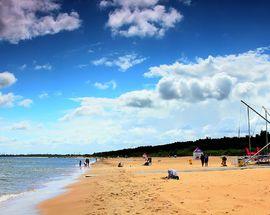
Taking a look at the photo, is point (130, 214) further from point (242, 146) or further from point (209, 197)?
point (242, 146)

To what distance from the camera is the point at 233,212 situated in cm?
1538

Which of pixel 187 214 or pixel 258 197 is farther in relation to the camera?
pixel 258 197

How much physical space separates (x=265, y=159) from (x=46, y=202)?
37859 mm

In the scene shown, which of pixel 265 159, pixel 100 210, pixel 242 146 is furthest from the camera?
pixel 242 146

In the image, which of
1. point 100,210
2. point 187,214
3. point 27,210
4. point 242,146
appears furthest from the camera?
point 242,146

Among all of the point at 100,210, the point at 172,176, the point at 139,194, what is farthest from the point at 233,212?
the point at 172,176

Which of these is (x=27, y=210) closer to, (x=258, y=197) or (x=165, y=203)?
(x=165, y=203)

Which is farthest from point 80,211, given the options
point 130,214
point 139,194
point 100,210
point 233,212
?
point 233,212

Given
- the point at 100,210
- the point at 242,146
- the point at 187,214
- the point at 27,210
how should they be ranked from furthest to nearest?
the point at 242,146 < the point at 27,210 < the point at 100,210 < the point at 187,214

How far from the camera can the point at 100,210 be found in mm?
17938

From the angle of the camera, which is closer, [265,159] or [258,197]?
[258,197]

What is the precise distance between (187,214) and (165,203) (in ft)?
9.99

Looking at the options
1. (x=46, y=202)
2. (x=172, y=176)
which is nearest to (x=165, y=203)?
(x=46, y=202)

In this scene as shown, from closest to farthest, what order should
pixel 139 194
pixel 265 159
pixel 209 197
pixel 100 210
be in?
1. pixel 100 210
2. pixel 209 197
3. pixel 139 194
4. pixel 265 159
